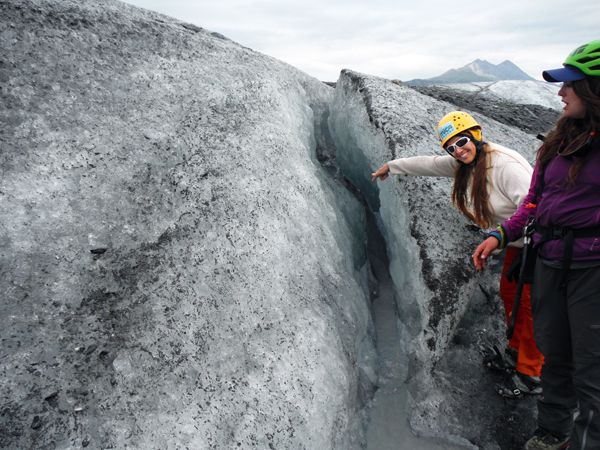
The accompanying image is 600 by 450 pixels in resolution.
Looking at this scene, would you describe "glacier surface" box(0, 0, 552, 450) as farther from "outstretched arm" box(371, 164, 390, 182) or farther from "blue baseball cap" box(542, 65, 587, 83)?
"blue baseball cap" box(542, 65, 587, 83)

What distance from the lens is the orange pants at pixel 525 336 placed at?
2.36 meters

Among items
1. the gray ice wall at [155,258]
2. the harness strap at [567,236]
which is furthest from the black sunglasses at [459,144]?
the gray ice wall at [155,258]

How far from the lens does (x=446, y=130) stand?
8.27ft

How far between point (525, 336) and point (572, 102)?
158 cm

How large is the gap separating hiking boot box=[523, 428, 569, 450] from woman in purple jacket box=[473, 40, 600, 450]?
0.85ft

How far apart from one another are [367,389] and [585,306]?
1.75 m

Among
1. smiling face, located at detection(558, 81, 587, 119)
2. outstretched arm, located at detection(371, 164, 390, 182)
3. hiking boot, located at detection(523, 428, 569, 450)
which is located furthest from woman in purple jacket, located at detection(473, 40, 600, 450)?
outstretched arm, located at detection(371, 164, 390, 182)

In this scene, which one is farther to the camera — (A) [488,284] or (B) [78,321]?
(A) [488,284]

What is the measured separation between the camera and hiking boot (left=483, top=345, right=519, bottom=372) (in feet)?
9.06

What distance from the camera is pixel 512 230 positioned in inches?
85.2

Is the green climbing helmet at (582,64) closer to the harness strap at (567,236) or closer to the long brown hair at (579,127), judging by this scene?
the long brown hair at (579,127)

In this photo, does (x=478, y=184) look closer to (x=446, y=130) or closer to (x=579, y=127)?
(x=446, y=130)

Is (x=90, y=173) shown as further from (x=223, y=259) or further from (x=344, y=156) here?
(x=344, y=156)

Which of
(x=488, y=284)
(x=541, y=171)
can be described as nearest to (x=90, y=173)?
(x=541, y=171)
